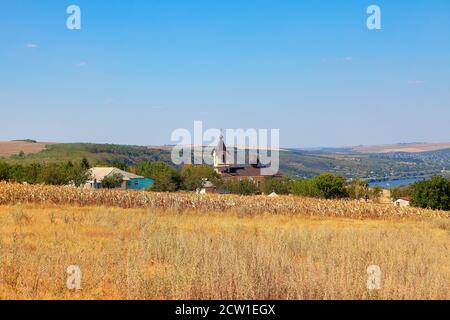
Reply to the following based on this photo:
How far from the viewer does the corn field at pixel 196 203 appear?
99.6ft

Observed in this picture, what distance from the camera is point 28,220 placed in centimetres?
1814

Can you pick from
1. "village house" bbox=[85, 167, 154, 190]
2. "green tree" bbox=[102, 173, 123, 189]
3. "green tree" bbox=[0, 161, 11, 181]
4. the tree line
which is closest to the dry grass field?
the tree line

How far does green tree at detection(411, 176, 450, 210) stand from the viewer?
201 ft

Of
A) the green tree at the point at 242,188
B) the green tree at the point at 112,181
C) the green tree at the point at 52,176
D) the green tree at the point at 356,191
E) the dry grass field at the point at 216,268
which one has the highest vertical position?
the dry grass field at the point at 216,268

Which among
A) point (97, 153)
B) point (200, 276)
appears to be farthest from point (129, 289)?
point (97, 153)

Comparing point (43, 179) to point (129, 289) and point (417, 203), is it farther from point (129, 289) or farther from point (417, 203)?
point (129, 289)

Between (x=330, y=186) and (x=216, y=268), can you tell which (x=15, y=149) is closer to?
(x=330, y=186)

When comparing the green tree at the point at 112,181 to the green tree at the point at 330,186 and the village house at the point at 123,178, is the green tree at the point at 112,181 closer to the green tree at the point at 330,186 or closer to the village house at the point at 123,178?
the village house at the point at 123,178

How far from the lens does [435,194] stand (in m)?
61.4

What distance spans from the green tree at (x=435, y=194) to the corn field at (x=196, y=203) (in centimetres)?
2752

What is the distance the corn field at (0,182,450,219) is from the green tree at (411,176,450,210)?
2752 centimetres

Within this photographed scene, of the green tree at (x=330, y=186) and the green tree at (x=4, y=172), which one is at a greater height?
the green tree at (x=4, y=172)

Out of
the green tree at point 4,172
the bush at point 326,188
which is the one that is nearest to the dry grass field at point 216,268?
the green tree at point 4,172

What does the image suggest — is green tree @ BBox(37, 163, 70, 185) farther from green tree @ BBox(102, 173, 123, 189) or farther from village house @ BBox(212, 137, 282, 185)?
village house @ BBox(212, 137, 282, 185)
